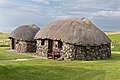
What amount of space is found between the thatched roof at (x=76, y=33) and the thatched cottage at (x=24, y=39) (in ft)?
21.7

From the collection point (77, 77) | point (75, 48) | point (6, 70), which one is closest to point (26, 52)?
point (75, 48)

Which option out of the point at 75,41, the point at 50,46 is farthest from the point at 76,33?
the point at 50,46

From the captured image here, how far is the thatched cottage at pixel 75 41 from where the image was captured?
3181 cm

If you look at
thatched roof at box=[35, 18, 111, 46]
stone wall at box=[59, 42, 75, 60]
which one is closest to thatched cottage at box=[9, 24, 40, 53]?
thatched roof at box=[35, 18, 111, 46]

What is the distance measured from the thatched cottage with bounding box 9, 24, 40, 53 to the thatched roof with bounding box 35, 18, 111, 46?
260 inches

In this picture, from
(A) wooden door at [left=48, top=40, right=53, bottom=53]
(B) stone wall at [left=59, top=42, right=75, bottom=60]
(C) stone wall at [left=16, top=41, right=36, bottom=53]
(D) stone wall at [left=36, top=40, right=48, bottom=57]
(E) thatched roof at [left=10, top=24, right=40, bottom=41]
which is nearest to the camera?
(B) stone wall at [left=59, top=42, right=75, bottom=60]

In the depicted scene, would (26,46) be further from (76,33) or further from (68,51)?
(76,33)

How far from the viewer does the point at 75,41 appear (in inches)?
1246

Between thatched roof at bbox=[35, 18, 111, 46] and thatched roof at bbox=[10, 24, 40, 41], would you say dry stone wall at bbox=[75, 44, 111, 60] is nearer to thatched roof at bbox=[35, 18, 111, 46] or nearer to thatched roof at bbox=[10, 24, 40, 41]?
thatched roof at bbox=[35, 18, 111, 46]

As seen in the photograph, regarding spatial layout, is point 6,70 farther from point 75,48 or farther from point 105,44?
point 105,44

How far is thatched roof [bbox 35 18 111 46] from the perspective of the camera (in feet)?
105

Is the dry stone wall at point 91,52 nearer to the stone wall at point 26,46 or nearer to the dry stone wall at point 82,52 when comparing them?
the dry stone wall at point 82,52

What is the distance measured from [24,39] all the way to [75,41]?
498 inches

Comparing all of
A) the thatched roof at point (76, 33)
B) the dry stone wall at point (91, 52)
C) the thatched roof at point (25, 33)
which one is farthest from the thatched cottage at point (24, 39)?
the dry stone wall at point (91, 52)
